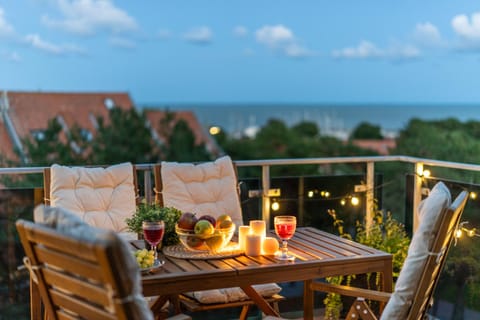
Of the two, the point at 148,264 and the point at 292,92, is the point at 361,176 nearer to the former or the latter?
the point at 148,264

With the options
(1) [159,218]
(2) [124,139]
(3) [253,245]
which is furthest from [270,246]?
(2) [124,139]

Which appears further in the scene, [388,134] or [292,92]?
[388,134]

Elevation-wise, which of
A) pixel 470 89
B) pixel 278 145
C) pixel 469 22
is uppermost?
pixel 469 22

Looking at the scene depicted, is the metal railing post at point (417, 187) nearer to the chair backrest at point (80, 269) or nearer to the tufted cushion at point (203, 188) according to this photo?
the tufted cushion at point (203, 188)

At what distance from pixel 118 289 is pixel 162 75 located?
18242 millimetres

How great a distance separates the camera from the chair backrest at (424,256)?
2479mm

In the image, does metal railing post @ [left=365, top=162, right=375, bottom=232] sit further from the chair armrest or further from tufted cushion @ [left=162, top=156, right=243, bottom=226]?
the chair armrest

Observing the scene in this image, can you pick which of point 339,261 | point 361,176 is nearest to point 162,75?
point 361,176

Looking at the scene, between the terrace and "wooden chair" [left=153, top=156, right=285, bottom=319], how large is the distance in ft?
1.03

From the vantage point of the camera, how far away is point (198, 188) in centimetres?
401

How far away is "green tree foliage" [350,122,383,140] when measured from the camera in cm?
2393

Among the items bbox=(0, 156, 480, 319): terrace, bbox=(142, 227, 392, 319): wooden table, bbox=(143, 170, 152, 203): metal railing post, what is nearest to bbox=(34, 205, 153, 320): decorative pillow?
bbox=(142, 227, 392, 319): wooden table

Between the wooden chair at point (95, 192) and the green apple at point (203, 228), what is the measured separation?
0.94m

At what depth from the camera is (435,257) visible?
2.49 meters
